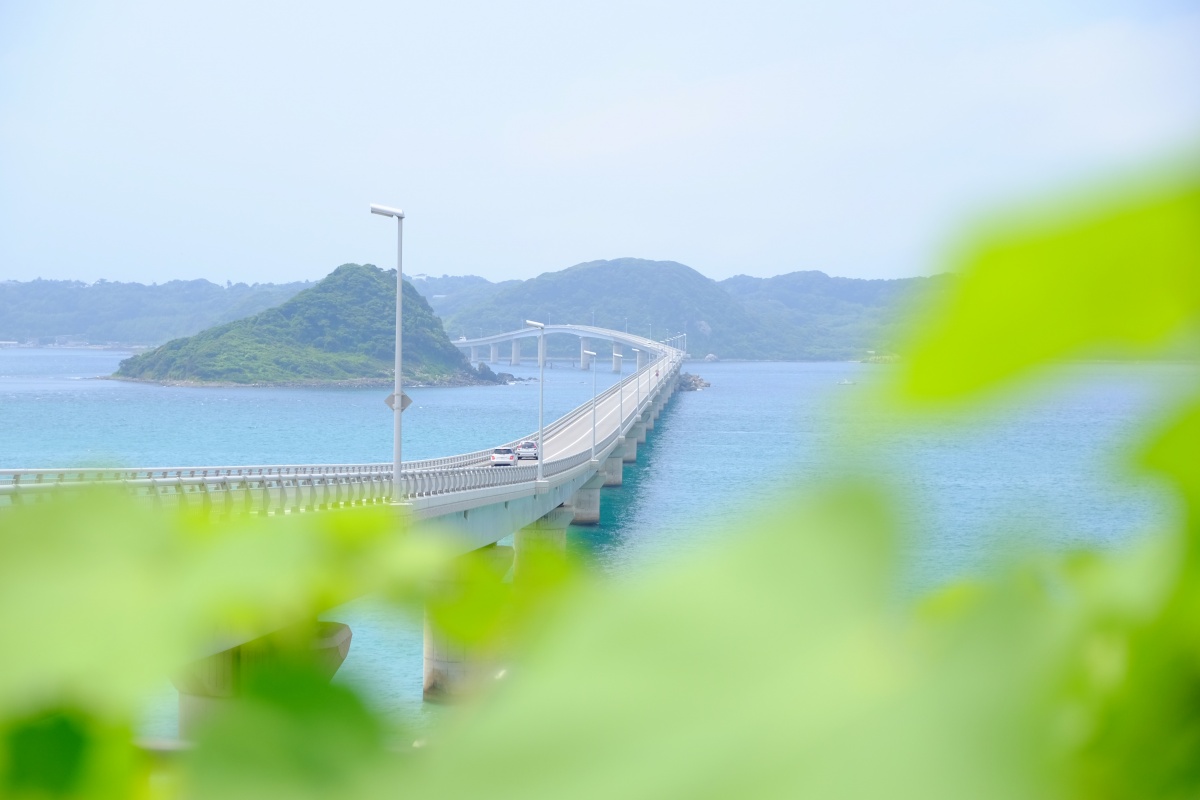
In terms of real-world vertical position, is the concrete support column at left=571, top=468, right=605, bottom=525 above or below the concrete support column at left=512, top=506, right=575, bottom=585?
below

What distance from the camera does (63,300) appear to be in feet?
183

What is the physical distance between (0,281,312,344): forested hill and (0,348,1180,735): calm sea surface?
264 inches

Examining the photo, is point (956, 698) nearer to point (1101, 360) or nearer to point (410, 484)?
point (1101, 360)

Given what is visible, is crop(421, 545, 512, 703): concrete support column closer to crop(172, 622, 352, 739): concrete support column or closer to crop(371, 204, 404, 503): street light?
crop(172, 622, 352, 739): concrete support column

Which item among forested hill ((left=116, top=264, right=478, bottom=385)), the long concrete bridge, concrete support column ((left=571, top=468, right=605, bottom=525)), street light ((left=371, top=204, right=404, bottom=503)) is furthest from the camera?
the long concrete bridge

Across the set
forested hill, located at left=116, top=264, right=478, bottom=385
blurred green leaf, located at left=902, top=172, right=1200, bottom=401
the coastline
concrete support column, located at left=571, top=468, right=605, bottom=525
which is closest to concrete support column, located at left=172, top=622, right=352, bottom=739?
blurred green leaf, located at left=902, top=172, right=1200, bottom=401

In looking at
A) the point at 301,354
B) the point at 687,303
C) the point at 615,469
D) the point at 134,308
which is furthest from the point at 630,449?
the point at 134,308

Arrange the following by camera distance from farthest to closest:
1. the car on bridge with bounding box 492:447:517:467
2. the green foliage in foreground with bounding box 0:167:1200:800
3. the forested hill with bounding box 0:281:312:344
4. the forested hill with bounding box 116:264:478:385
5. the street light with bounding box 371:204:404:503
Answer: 1. the forested hill with bounding box 0:281:312:344
2. the car on bridge with bounding box 492:447:517:467
3. the forested hill with bounding box 116:264:478:385
4. the street light with bounding box 371:204:404:503
5. the green foliage in foreground with bounding box 0:167:1200:800

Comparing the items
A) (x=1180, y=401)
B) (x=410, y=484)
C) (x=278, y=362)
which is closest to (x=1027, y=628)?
(x=1180, y=401)

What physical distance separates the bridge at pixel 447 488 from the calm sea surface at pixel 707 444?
0.15ft

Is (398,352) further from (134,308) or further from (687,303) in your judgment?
(134,308)

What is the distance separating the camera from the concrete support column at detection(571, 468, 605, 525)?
4719 cm

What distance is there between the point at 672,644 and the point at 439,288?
104 m

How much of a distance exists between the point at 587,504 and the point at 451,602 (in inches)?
1852
